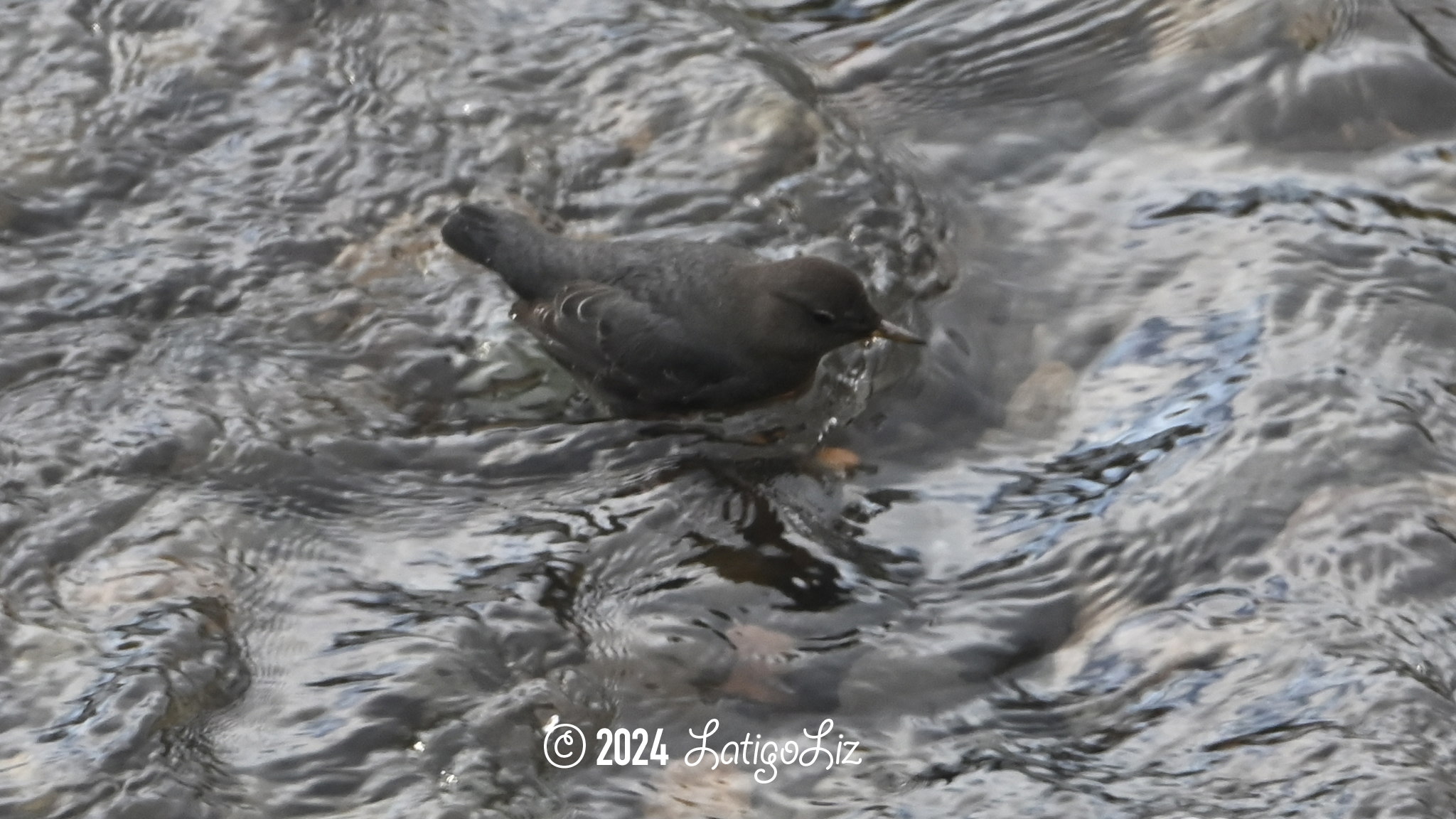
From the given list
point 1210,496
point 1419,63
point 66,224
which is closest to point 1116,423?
point 1210,496

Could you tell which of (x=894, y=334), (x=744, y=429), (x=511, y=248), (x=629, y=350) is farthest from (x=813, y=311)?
(x=511, y=248)

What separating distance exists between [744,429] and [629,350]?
38 centimetres

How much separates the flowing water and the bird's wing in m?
0.10

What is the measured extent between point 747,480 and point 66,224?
84.0 inches

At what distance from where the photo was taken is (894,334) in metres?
4.17

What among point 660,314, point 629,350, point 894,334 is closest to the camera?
point 894,334

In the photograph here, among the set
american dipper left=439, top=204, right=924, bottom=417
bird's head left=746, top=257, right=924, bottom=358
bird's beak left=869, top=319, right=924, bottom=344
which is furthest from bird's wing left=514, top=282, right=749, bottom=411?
bird's beak left=869, top=319, right=924, bottom=344

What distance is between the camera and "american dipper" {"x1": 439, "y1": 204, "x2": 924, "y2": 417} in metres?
4.32

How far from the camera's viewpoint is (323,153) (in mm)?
4812

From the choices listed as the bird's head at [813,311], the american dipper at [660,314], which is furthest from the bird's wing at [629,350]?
the bird's head at [813,311]

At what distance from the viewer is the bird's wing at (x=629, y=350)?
4.34 m

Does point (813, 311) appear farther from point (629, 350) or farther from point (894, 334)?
point (629, 350)

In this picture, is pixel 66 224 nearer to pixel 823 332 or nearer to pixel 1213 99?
pixel 823 332

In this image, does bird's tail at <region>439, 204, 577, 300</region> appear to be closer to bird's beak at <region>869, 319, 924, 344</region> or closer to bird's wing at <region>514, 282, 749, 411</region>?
bird's wing at <region>514, 282, 749, 411</region>
